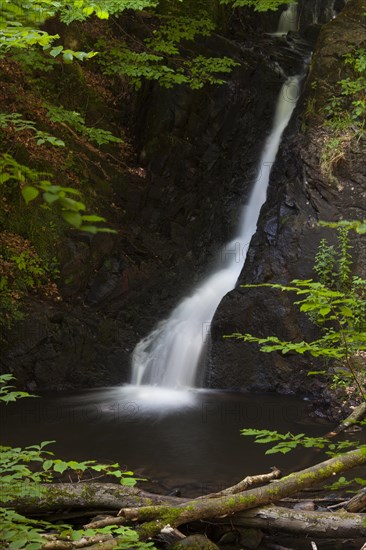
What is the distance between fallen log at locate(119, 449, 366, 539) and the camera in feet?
10.5

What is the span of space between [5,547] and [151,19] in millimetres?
12490

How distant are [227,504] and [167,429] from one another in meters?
3.74

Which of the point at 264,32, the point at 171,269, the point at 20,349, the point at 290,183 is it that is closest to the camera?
the point at 20,349

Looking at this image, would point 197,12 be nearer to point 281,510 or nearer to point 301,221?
point 301,221

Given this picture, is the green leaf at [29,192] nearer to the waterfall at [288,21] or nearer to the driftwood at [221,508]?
the driftwood at [221,508]

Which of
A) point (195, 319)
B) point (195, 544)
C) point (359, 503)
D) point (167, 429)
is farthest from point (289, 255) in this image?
point (195, 544)

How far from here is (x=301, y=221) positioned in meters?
9.35

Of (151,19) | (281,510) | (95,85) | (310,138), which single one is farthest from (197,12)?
(281,510)

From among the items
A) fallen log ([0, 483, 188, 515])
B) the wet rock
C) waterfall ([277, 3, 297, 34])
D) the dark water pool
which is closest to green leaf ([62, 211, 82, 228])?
the wet rock

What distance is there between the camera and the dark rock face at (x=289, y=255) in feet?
28.9

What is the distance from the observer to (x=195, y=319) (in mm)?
9953

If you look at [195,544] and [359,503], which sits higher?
[359,503]

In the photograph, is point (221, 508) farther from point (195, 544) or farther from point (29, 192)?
point (29, 192)

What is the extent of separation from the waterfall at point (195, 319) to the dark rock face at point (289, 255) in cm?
49
